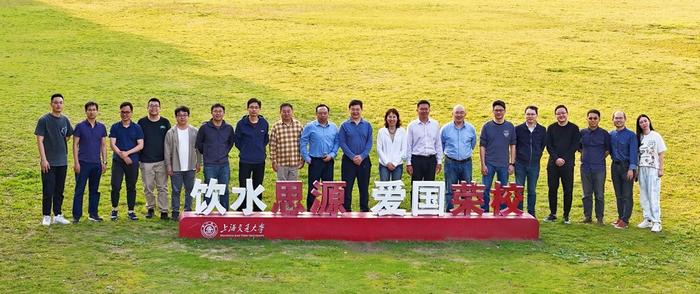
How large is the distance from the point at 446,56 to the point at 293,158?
47.4 ft

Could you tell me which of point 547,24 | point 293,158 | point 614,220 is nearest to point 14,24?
point 547,24

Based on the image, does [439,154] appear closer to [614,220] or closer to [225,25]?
[614,220]

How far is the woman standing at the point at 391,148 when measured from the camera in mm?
17375

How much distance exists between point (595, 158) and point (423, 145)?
2.88m

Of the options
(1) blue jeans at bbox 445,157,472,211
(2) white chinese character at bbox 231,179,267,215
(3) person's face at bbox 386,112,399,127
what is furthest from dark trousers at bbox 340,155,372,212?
(2) white chinese character at bbox 231,179,267,215

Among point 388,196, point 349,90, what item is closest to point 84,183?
point 388,196

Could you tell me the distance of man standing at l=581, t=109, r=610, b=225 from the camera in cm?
1753

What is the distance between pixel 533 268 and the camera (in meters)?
15.1

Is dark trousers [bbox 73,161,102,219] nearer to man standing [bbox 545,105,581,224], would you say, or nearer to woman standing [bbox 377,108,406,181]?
woman standing [bbox 377,108,406,181]

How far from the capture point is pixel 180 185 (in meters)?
17.4

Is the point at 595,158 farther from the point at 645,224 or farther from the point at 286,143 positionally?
the point at 286,143

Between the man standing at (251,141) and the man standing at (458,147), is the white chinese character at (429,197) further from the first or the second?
the man standing at (251,141)

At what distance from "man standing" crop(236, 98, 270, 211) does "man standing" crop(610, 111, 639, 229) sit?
578 centimetres

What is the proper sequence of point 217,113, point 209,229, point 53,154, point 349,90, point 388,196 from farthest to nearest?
point 349,90, point 217,113, point 53,154, point 388,196, point 209,229
